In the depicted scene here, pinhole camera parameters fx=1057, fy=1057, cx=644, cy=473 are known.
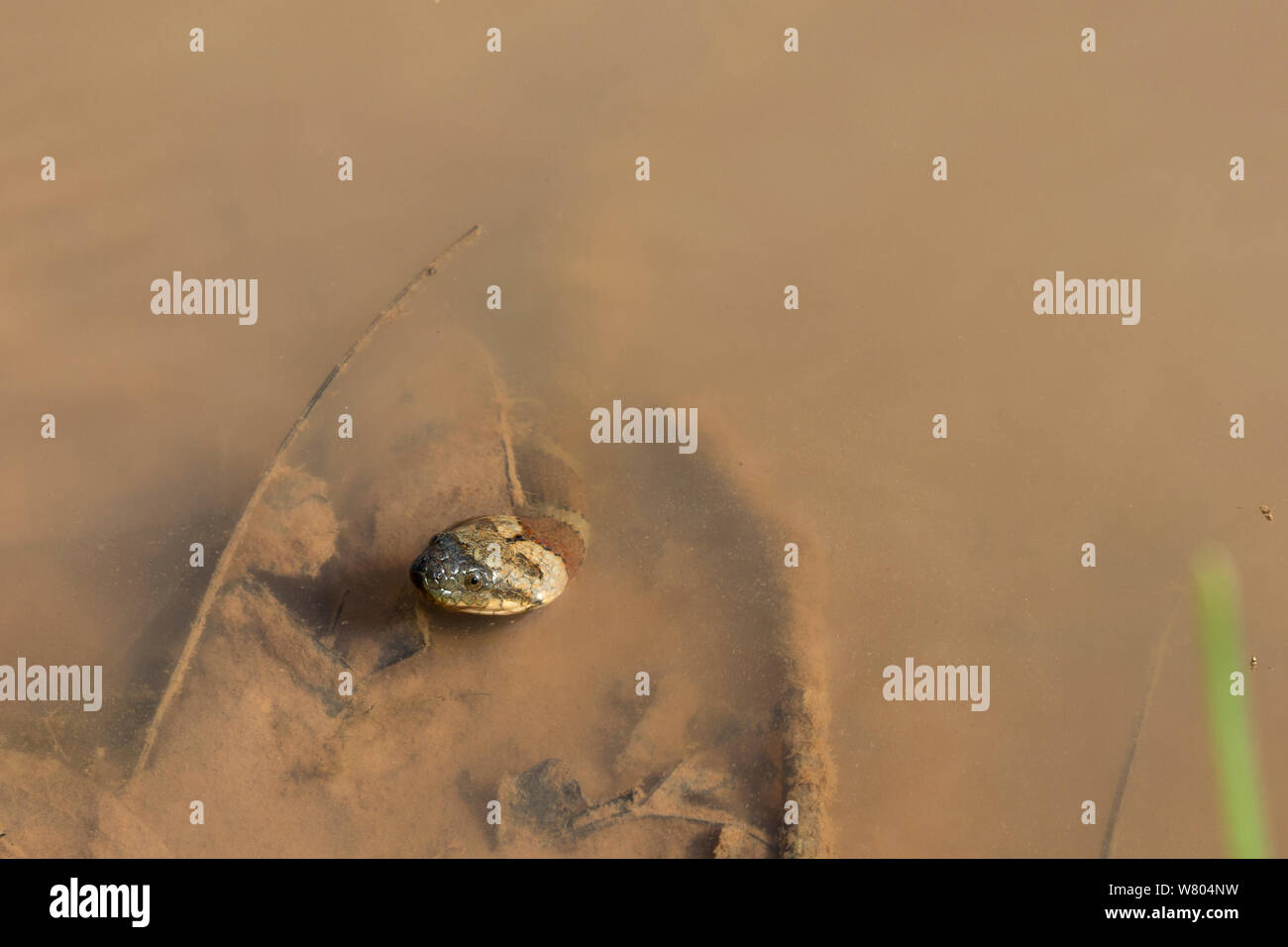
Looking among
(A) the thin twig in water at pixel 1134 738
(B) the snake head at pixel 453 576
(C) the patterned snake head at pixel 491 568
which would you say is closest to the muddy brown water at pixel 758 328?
(A) the thin twig in water at pixel 1134 738

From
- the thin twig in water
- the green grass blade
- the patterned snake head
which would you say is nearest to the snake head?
the patterned snake head

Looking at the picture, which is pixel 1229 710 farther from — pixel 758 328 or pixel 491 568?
pixel 491 568

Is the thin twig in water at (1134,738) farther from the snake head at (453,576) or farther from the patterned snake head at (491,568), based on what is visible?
the snake head at (453,576)

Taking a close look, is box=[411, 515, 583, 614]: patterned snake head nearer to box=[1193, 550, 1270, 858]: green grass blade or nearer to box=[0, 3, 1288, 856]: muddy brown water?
box=[0, 3, 1288, 856]: muddy brown water

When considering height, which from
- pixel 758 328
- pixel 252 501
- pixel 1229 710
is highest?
pixel 758 328

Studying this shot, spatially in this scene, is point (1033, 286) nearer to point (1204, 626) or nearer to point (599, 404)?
point (1204, 626)

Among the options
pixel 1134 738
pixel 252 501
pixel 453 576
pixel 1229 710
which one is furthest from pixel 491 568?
pixel 1229 710
